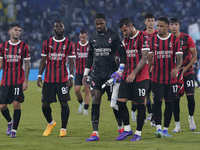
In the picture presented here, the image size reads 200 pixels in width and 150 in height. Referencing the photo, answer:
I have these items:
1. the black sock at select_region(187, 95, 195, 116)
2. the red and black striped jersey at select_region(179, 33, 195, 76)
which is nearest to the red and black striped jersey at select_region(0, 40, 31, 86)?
the red and black striped jersey at select_region(179, 33, 195, 76)

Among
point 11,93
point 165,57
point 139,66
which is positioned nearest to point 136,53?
point 139,66

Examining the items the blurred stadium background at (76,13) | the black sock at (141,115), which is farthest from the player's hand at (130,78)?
the blurred stadium background at (76,13)

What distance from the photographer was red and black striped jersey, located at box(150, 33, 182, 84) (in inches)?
282

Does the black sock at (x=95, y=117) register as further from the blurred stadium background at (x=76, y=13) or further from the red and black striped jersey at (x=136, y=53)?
the blurred stadium background at (x=76, y=13)

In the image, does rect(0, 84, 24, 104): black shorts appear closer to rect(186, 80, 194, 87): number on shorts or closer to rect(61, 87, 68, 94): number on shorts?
rect(61, 87, 68, 94): number on shorts

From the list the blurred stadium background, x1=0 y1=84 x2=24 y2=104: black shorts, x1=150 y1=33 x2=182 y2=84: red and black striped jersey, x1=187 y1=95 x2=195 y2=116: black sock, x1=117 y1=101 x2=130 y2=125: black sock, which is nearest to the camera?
x1=117 y1=101 x2=130 y2=125: black sock

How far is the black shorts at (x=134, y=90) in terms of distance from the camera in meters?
6.71

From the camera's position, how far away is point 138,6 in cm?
3234

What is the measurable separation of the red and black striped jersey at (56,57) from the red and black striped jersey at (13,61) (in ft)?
1.17

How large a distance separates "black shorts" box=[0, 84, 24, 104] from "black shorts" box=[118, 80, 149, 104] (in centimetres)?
169

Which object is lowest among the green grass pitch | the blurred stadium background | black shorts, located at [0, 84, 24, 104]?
the green grass pitch

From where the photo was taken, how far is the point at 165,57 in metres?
7.18

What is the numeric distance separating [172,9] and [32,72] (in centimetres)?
1210

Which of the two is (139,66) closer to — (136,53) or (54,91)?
(136,53)
